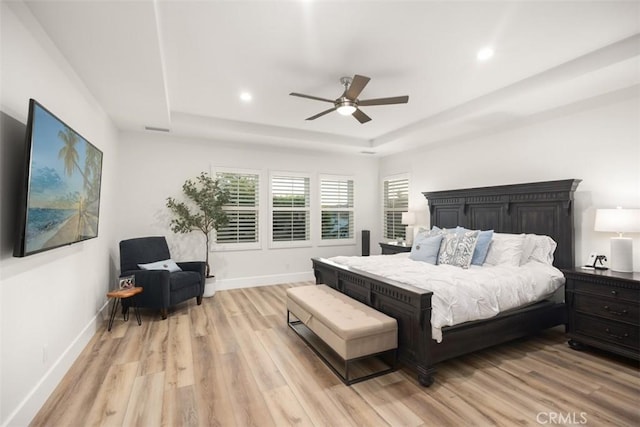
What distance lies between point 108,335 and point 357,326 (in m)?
2.95

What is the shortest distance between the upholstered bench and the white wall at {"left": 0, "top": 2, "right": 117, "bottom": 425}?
2126 millimetres

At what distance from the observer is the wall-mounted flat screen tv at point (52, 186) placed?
1.86m

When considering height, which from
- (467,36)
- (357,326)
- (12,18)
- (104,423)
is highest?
(467,36)

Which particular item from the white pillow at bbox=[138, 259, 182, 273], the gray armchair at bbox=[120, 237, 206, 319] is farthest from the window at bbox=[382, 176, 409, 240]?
the white pillow at bbox=[138, 259, 182, 273]

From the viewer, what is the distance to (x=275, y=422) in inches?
80.2

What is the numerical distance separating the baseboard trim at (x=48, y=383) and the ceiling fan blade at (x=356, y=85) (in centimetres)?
341

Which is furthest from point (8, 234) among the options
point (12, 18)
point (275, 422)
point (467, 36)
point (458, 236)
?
point (458, 236)

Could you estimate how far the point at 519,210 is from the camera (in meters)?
4.11

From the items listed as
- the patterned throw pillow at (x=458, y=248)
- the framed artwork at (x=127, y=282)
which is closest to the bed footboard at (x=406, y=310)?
the patterned throw pillow at (x=458, y=248)

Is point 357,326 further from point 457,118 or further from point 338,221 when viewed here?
point 338,221

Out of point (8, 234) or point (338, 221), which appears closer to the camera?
point (8, 234)

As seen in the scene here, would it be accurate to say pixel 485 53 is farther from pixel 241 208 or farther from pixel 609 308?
pixel 241 208

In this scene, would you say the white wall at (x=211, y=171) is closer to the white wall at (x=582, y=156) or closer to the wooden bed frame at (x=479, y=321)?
the wooden bed frame at (x=479, y=321)

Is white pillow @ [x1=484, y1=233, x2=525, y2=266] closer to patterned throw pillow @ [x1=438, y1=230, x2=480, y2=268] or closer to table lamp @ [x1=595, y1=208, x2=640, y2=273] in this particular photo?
patterned throw pillow @ [x1=438, y1=230, x2=480, y2=268]
